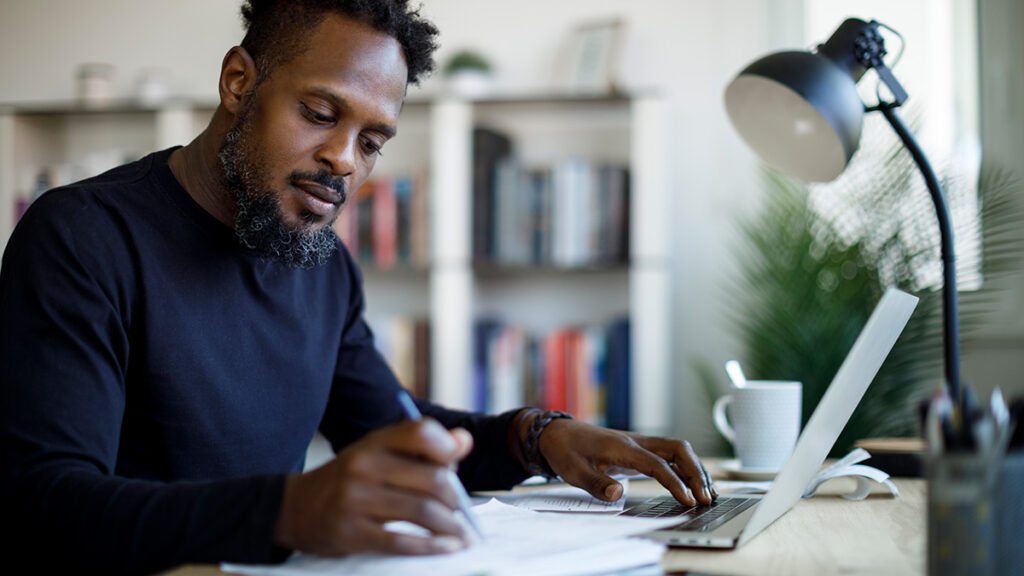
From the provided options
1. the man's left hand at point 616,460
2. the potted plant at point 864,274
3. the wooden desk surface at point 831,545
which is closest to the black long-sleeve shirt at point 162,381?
the man's left hand at point 616,460

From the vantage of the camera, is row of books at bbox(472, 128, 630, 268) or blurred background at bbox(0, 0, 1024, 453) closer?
blurred background at bbox(0, 0, 1024, 453)

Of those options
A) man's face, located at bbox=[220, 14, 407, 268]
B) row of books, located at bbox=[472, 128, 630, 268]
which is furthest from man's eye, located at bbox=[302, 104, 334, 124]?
row of books, located at bbox=[472, 128, 630, 268]

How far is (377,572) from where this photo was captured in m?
0.64

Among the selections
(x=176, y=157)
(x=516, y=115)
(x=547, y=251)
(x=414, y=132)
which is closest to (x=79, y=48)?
(x=414, y=132)

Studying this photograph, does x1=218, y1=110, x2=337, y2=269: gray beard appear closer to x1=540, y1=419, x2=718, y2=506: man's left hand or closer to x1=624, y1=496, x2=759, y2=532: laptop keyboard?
x1=540, y1=419, x2=718, y2=506: man's left hand

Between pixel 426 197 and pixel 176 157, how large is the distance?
162 cm

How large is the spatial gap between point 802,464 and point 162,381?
0.70 meters

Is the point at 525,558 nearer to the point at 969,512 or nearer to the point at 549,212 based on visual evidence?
the point at 969,512

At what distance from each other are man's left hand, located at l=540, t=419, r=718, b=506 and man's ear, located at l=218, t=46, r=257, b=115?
1.96 ft

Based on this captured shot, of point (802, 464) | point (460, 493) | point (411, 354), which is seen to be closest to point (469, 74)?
point (411, 354)

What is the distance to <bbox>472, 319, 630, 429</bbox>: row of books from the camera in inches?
105

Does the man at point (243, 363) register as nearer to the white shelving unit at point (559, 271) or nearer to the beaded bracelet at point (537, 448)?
the beaded bracelet at point (537, 448)

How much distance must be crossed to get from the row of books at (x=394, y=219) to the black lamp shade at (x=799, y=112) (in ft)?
5.41

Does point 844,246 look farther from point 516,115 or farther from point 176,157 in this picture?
point 176,157
